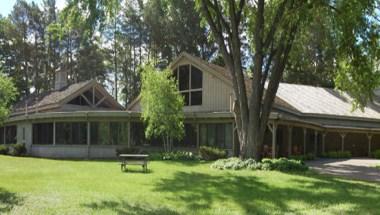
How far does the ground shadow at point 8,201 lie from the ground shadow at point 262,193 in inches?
136

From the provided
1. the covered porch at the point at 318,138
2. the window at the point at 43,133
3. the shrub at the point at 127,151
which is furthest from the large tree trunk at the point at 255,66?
the window at the point at 43,133

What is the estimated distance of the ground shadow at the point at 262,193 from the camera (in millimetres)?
10672

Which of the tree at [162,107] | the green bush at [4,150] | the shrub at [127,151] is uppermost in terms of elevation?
the tree at [162,107]

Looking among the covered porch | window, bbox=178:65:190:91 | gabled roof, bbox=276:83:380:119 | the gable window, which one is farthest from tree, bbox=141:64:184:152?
gabled roof, bbox=276:83:380:119

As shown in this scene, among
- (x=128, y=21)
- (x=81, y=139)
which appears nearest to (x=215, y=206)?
(x=81, y=139)

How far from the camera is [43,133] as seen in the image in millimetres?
30812

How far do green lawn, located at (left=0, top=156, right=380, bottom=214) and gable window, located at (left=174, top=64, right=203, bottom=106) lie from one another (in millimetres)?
14221

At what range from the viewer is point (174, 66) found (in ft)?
105

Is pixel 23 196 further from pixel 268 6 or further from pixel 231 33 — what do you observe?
pixel 268 6

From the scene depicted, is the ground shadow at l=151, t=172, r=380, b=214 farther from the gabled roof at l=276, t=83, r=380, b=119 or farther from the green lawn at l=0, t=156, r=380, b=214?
the gabled roof at l=276, t=83, r=380, b=119

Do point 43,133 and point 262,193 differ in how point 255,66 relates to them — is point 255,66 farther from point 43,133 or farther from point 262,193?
point 43,133

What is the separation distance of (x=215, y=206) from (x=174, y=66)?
72.8ft

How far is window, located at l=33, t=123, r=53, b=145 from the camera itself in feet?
99.4

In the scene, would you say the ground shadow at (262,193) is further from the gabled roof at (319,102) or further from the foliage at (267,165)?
the gabled roof at (319,102)
